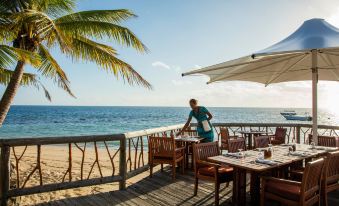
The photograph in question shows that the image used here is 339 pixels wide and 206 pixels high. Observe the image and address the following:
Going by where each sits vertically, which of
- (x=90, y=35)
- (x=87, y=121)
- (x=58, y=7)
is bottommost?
(x=87, y=121)

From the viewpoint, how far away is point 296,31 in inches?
197

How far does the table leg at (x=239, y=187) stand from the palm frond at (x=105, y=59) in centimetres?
311

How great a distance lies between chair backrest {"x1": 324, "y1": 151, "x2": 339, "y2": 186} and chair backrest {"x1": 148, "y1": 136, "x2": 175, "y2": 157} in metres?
2.77

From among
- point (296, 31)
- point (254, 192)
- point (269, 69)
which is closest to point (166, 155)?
point (254, 192)

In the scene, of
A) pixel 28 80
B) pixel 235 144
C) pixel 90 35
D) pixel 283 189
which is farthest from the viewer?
pixel 28 80

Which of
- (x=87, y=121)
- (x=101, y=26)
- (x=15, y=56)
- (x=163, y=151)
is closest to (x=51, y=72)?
(x=101, y=26)

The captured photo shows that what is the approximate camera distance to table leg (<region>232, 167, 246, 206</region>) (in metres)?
4.10

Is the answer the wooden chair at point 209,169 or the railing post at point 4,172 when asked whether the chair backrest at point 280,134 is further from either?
the railing post at point 4,172

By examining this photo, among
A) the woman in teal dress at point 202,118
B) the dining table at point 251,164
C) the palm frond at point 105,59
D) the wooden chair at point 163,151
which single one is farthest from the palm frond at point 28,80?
the dining table at point 251,164

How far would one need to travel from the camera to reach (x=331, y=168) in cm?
395

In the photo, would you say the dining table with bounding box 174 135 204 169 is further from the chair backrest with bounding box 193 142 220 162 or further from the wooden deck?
the chair backrest with bounding box 193 142 220 162

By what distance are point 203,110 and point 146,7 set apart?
4.27m

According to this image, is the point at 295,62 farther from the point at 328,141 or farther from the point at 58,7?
the point at 58,7

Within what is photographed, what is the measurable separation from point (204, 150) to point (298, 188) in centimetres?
158
